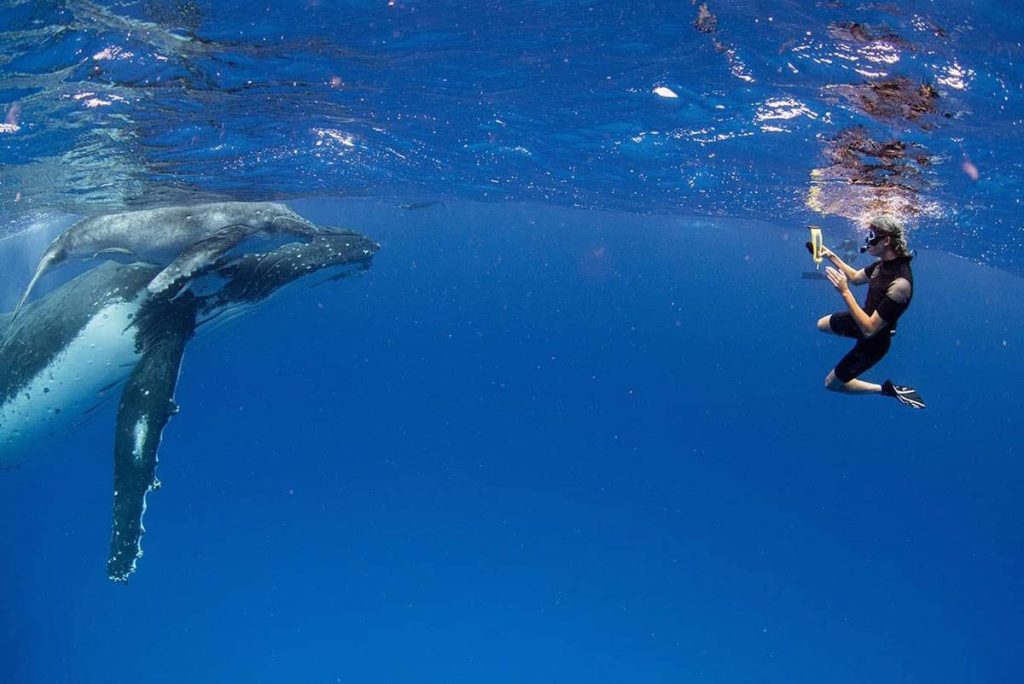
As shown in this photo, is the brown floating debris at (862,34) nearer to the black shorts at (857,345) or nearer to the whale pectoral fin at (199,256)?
the black shorts at (857,345)

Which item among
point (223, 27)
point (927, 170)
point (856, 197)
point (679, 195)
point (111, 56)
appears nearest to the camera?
point (223, 27)

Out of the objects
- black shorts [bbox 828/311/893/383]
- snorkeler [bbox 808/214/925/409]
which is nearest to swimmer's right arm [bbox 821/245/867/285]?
snorkeler [bbox 808/214/925/409]

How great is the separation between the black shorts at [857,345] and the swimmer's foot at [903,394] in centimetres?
40

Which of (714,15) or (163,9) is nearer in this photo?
(163,9)

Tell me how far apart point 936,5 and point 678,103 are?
5624 mm

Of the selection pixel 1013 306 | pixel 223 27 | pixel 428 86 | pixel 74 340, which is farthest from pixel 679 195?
pixel 1013 306

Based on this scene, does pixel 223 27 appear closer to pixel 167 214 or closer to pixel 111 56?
pixel 111 56

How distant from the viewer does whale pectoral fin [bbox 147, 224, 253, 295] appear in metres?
8.30

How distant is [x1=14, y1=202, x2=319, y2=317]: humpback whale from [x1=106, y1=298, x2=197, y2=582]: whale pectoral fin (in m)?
0.98

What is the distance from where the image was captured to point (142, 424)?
9266 mm

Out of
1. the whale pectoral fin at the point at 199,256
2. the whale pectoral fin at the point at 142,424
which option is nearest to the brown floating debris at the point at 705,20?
the whale pectoral fin at the point at 199,256

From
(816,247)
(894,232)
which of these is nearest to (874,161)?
(894,232)

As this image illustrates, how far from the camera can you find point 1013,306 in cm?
5722

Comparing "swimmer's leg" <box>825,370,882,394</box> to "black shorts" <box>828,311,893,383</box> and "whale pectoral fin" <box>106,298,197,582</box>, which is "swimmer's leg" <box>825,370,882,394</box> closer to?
"black shorts" <box>828,311,893,383</box>
